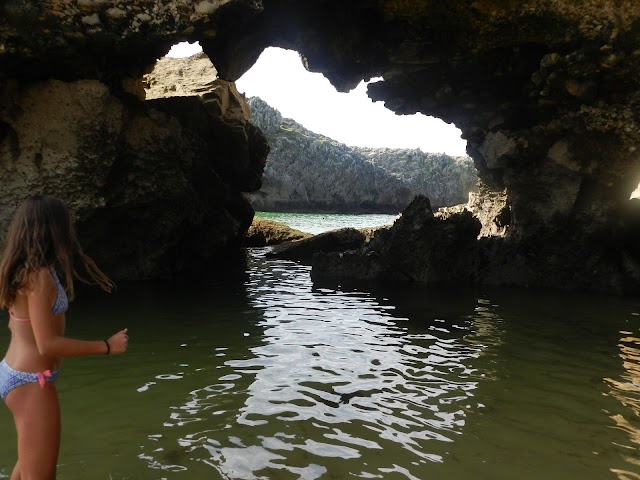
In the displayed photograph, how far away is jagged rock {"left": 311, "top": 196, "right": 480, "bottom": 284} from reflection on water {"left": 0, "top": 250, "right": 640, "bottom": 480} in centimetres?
525

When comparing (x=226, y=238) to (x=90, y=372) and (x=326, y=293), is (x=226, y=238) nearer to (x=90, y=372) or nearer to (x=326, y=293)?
(x=326, y=293)

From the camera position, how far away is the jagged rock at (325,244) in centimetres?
2378

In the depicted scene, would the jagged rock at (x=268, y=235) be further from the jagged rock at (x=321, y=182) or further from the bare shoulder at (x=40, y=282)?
the jagged rock at (x=321, y=182)

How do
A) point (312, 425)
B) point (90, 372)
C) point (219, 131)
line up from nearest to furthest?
point (312, 425) → point (90, 372) → point (219, 131)

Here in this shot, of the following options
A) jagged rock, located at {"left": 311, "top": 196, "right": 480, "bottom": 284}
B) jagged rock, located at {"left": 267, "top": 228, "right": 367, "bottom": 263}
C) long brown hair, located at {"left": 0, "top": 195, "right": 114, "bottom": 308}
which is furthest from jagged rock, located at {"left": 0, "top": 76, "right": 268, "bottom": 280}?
long brown hair, located at {"left": 0, "top": 195, "right": 114, "bottom": 308}

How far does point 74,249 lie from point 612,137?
Result: 14545 mm

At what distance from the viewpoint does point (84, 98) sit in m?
12.6

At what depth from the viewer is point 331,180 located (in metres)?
102

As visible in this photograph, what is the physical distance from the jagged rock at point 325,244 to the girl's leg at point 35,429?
66.1 ft

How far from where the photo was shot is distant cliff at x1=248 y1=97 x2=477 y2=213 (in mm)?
96938

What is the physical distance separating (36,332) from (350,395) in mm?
4432

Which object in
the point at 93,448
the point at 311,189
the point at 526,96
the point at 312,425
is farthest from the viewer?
the point at 311,189

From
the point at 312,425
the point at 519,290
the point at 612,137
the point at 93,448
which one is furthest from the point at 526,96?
the point at 93,448

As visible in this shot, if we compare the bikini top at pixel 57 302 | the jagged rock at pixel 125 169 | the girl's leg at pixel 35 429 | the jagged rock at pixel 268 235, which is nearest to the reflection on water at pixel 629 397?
the girl's leg at pixel 35 429
